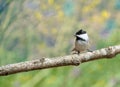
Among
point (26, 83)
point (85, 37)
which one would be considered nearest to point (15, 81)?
point (26, 83)

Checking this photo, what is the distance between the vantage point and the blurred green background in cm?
241

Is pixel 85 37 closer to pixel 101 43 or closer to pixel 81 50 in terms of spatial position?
pixel 81 50

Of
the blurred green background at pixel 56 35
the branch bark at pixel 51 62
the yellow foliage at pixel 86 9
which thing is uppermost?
the branch bark at pixel 51 62

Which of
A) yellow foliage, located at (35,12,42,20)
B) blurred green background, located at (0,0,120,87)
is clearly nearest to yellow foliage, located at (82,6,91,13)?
blurred green background, located at (0,0,120,87)

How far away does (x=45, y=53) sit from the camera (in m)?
2.42

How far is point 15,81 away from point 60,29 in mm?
402

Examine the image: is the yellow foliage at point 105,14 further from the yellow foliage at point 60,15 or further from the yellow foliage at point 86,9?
the yellow foliage at point 60,15

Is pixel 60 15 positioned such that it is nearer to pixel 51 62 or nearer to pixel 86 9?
pixel 86 9

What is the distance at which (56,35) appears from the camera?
7.95 feet

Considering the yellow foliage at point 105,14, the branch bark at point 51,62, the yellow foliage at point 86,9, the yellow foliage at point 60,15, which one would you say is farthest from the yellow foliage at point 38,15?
the branch bark at point 51,62

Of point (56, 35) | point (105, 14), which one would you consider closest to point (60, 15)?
point (56, 35)

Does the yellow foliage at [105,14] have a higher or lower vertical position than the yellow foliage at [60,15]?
lower

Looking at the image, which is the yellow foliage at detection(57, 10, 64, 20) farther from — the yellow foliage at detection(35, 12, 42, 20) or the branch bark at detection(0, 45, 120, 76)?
the branch bark at detection(0, 45, 120, 76)

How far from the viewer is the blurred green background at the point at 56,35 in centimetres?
241
